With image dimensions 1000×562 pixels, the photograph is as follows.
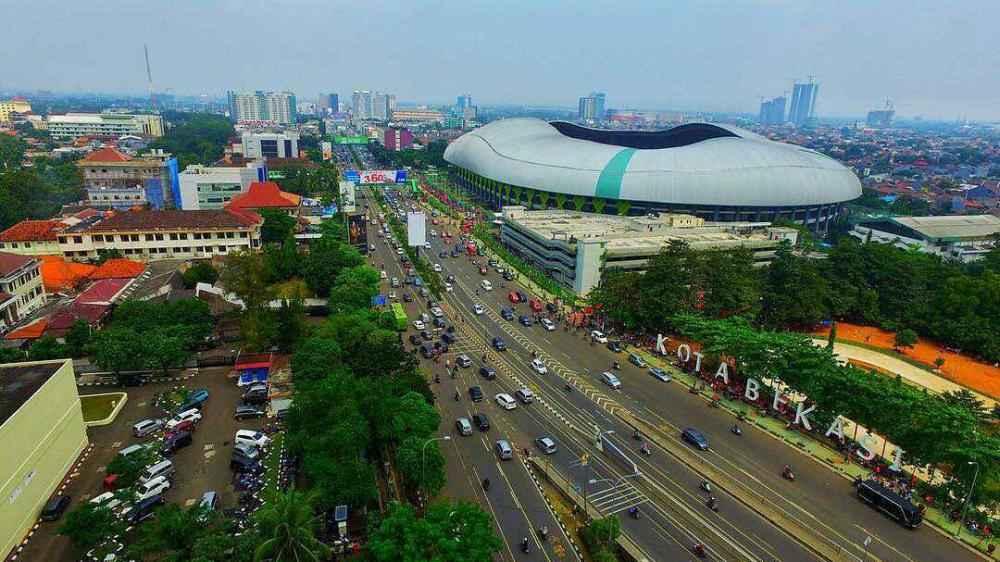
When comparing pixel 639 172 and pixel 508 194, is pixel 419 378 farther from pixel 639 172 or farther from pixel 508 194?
pixel 508 194

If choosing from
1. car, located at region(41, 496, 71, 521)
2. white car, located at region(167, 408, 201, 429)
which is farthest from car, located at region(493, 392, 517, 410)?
car, located at region(41, 496, 71, 521)

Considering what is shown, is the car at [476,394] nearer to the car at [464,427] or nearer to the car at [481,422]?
the car at [481,422]

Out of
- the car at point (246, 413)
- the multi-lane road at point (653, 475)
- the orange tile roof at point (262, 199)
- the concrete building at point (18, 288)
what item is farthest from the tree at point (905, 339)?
the concrete building at point (18, 288)

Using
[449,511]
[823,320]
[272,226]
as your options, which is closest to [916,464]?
[449,511]

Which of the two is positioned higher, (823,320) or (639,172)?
(639,172)

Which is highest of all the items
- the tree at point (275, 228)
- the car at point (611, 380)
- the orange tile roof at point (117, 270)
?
the tree at point (275, 228)

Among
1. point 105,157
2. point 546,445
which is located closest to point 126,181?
point 105,157

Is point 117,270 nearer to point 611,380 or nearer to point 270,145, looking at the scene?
point 611,380
